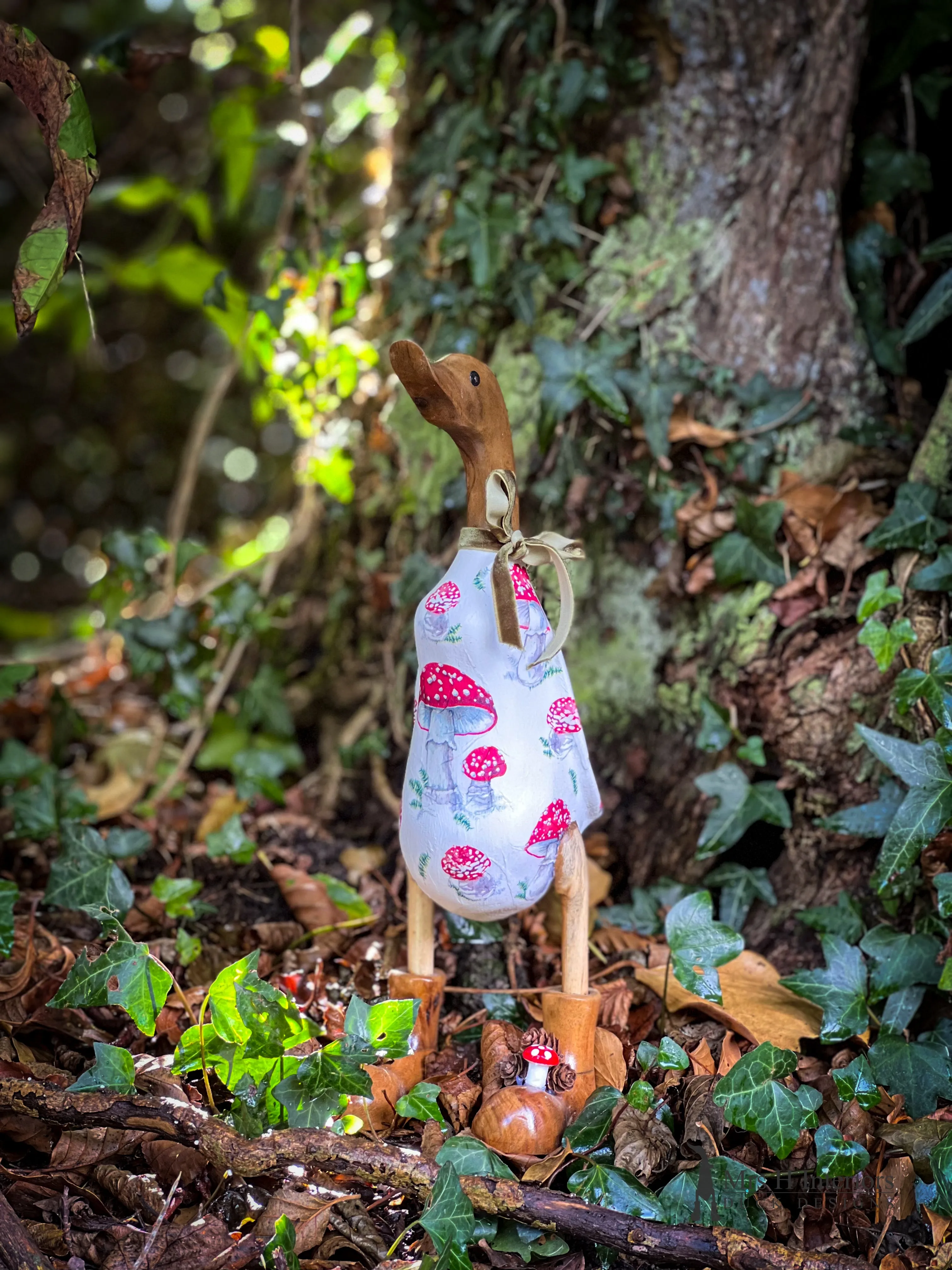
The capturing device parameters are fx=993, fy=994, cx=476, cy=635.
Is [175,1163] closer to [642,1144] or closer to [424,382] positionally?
[642,1144]

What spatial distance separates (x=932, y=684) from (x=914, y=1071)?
0.59 metres

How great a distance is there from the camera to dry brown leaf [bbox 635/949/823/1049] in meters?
1.56

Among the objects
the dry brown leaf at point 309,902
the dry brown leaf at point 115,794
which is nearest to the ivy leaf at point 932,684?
the dry brown leaf at point 309,902

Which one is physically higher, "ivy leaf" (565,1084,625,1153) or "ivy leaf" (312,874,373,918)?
"ivy leaf" (565,1084,625,1153)

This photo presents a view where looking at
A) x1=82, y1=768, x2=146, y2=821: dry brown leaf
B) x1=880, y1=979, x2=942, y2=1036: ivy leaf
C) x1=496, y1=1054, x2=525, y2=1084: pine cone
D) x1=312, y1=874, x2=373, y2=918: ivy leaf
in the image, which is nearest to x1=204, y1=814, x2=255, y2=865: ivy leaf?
x1=312, y1=874, x2=373, y2=918: ivy leaf

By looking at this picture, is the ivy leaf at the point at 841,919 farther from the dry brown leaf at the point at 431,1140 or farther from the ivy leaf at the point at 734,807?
the dry brown leaf at the point at 431,1140

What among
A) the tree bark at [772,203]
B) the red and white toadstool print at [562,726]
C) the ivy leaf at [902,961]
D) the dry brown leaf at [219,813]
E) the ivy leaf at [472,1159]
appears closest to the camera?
the ivy leaf at [472,1159]

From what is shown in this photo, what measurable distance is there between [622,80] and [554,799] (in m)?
1.64

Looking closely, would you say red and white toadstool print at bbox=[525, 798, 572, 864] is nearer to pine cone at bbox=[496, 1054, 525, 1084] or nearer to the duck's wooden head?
pine cone at bbox=[496, 1054, 525, 1084]

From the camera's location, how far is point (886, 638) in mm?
1697

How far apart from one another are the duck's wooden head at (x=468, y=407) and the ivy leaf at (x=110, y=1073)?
35.3 inches

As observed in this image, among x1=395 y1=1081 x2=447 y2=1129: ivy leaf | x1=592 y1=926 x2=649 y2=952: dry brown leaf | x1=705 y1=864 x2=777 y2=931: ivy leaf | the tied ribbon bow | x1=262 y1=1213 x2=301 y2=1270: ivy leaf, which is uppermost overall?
the tied ribbon bow

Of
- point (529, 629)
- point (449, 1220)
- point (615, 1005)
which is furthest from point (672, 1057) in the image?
point (529, 629)

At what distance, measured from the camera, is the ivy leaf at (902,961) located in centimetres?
157
